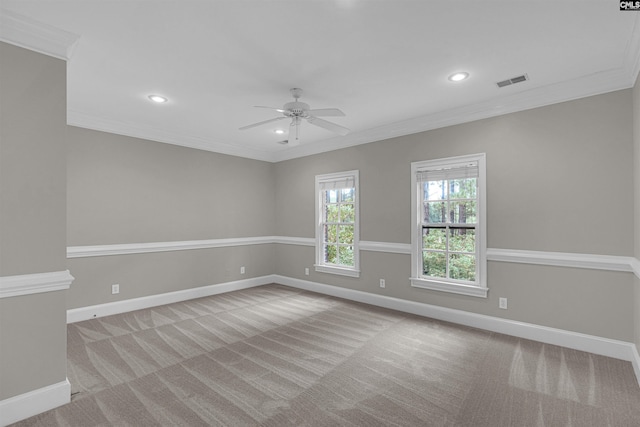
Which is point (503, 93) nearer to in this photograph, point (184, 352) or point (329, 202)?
point (329, 202)

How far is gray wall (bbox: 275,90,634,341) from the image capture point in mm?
2984

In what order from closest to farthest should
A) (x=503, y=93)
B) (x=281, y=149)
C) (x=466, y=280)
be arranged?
1. (x=503, y=93)
2. (x=466, y=280)
3. (x=281, y=149)

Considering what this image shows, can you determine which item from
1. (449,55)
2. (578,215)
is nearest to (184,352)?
(449,55)

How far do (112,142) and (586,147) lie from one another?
599 centimetres

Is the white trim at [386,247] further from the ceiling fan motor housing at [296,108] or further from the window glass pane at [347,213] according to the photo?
the ceiling fan motor housing at [296,108]

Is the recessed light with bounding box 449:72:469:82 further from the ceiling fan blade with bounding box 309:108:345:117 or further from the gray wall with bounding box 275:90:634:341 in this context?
the ceiling fan blade with bounding box 309:108:345:117

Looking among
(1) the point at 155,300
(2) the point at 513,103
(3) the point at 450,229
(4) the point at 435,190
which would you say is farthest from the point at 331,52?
(1) the point at 155,300

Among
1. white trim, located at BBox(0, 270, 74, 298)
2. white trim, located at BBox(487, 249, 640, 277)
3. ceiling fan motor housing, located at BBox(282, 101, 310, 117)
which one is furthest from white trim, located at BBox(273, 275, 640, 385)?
→ white trim, located at BBox(0, 270, 74, 298)

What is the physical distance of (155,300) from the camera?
4.78m

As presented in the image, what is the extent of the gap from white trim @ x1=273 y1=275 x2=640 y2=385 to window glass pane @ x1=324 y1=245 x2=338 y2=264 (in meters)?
0.55

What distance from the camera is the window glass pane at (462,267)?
398cm

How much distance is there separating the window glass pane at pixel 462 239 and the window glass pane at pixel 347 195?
1813 mm

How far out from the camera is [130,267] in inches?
179

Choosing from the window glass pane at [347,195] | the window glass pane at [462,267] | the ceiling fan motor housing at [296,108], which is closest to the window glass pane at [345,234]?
the window glass pane at [347,195]
